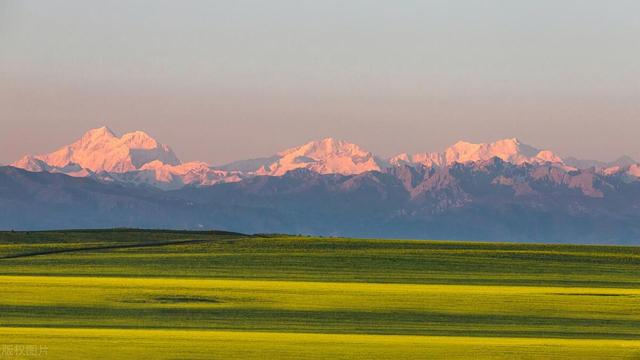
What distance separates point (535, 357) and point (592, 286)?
33198mm

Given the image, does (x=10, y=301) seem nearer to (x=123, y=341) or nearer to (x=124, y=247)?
(x=123, y=341)

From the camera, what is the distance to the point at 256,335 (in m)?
53.6

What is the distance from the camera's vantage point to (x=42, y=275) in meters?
80.2

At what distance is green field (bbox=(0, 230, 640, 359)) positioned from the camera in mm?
50281

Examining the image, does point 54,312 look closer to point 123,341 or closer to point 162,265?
point 123,341

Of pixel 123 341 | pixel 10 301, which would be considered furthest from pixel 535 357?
pixel 10 301

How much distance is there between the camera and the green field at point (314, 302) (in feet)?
165

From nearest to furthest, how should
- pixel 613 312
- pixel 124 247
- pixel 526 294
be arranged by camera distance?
1. pixel 613 312
2. pixel 526 294
3. pixel 124 247

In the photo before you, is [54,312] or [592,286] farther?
[592,286]

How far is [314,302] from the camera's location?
66312 mm

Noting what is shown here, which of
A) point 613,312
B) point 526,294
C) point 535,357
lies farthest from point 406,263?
point 535,357

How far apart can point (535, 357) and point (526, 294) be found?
76.3ft

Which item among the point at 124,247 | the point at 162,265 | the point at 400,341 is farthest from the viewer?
the point at 124,247

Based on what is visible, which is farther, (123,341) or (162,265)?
(162,265)
